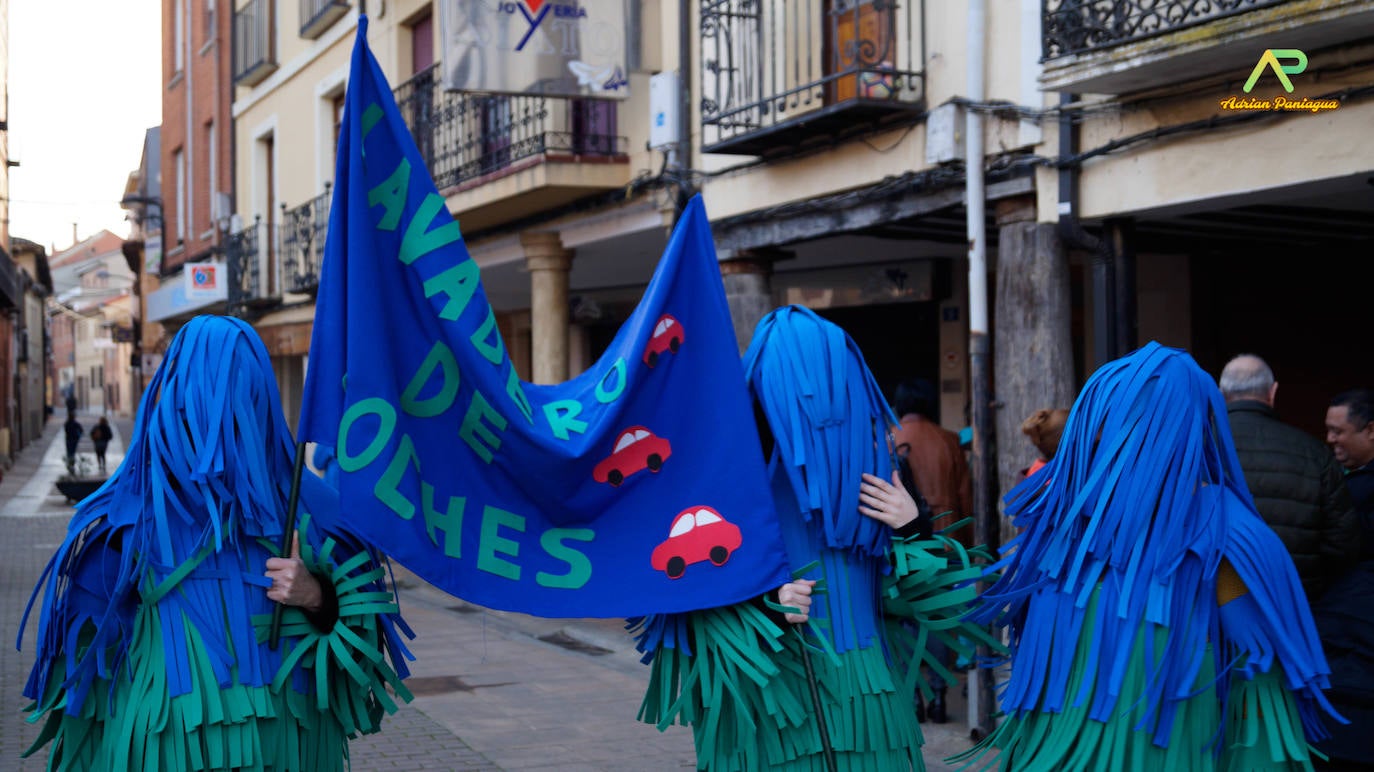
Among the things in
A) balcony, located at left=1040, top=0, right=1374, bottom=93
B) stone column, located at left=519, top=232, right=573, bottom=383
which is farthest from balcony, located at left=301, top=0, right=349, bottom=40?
balcony, located at left=1040, top=0, right=1374, bottom=93

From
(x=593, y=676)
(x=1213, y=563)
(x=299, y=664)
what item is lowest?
(x=593, y=676)

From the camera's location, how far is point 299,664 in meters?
3.23

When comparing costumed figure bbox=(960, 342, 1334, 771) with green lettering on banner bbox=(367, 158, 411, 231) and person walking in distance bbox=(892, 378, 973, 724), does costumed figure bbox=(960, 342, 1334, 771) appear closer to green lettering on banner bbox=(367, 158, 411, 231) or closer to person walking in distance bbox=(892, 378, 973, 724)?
green lettering on banner bbox=(367, 158, 411, 231)

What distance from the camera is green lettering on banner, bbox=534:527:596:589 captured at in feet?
11.2

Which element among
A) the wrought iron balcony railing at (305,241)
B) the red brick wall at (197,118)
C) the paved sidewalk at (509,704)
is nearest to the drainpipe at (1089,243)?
the paved sidewalk at (509,704)

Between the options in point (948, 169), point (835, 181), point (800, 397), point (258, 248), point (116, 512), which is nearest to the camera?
point (116, 512)

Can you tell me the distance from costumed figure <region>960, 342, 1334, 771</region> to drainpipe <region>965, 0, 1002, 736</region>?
3577 mm

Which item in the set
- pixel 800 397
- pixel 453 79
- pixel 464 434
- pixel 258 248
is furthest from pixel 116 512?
pixel 258 248

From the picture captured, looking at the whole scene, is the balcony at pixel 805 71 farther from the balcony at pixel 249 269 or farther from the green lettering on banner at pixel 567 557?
the balcony at pixel 249 269

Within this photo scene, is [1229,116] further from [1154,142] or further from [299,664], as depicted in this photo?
[299,664]

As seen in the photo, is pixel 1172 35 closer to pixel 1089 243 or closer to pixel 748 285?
pixel 1089 243

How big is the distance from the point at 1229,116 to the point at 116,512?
5.45 m

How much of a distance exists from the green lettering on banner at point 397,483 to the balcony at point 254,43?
691 inches

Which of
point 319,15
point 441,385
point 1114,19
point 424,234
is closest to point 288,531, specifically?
point 441,385
